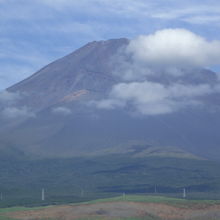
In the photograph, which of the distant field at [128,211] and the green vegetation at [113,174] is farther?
the green vegetation at [113,174]

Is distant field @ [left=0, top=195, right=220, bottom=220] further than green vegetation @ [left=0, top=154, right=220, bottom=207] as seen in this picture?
No

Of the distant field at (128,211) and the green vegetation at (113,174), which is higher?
the green vegetation at (113,174)

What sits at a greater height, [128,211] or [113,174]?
[113,174]

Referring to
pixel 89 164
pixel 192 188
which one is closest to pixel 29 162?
pixel 89 164

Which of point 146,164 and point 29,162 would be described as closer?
point 146,164

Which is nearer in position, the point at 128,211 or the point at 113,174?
the point at 128,211

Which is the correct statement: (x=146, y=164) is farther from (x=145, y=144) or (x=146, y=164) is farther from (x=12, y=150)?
(x=12, y=150)

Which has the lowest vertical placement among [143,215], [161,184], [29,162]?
[143,215]

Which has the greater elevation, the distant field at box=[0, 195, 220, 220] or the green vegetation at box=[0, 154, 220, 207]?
the green vegetation at box=[0, 154, 220, 207]
